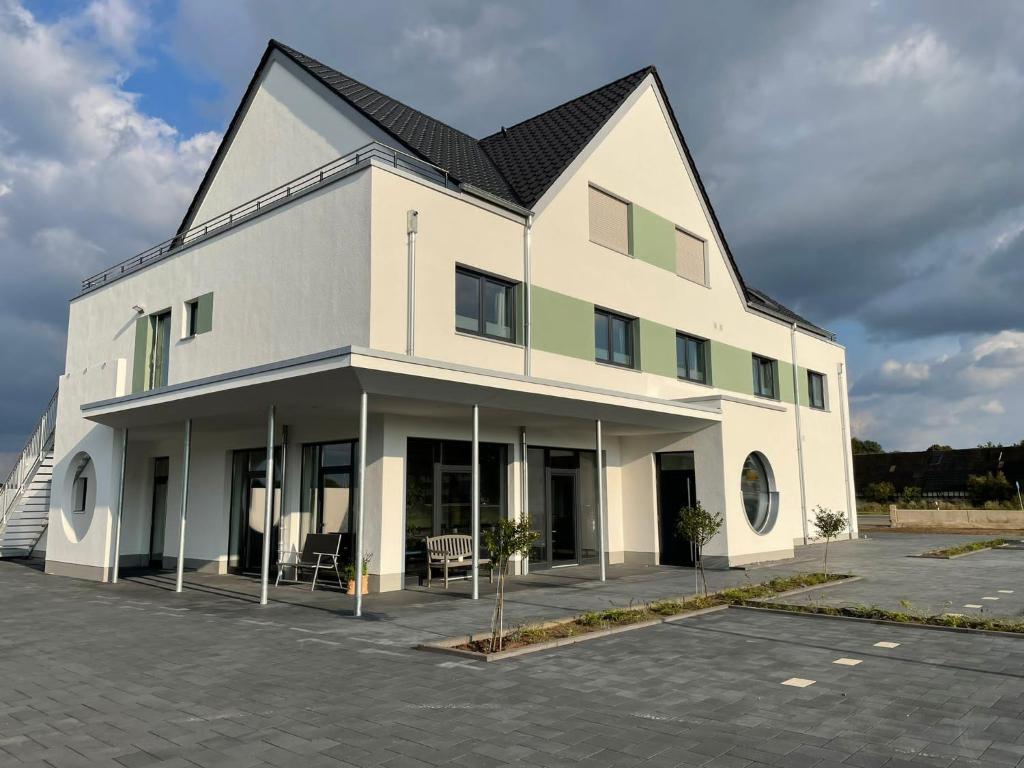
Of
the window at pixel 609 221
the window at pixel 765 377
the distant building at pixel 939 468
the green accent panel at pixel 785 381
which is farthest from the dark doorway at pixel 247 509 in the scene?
the distant building at pixel 939 468

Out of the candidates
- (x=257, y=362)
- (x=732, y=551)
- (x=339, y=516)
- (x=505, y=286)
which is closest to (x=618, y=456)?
(x=732, y=551)

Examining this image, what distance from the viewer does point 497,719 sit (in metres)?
5.25

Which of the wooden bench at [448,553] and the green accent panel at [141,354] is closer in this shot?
the wooden bench at [448,553]

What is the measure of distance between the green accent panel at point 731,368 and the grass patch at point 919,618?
1043 cm

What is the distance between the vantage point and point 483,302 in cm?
1348

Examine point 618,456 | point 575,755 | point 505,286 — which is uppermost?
point 505,286

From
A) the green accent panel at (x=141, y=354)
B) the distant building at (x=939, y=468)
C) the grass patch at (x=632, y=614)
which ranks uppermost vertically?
the green accent panel at (x=141, y=354)

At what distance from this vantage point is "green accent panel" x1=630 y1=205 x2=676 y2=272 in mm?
17328

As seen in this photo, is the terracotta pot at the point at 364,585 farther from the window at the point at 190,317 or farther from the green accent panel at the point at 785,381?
the green accent panel at the point at 785,381

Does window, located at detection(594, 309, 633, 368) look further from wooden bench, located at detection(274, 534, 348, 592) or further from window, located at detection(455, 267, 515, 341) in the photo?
wooden bench, located at detection(274, 534, 348, 592)

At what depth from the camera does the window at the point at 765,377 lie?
73.1ft

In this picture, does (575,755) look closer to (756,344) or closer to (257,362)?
(257,362)

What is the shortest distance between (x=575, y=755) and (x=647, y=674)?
7.12 ft

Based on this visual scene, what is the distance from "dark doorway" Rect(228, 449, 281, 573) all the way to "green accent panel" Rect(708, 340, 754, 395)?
11.5 meters
